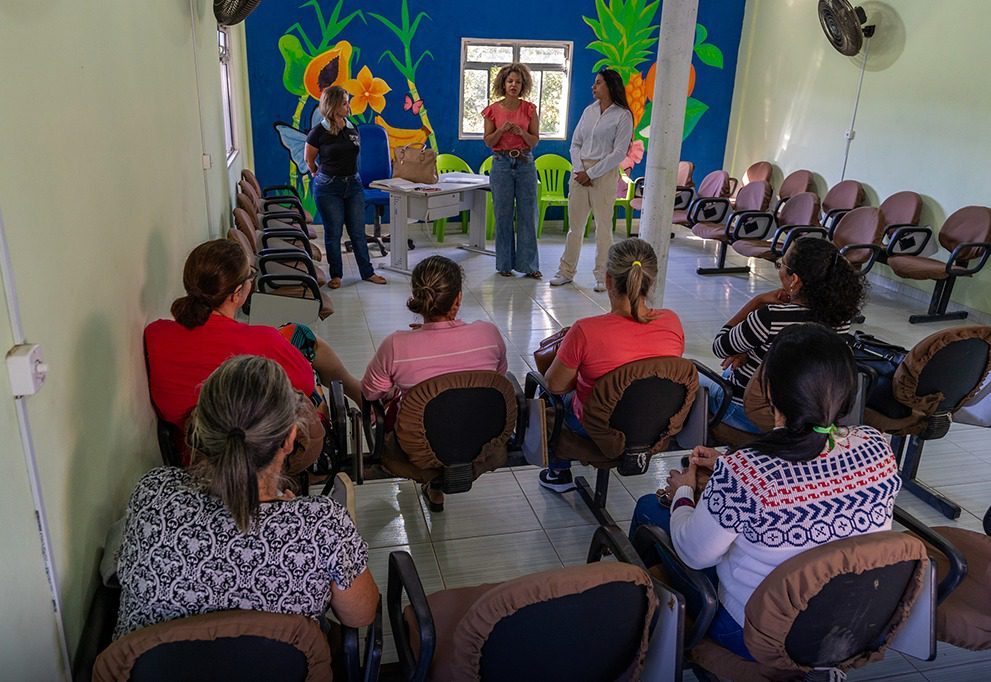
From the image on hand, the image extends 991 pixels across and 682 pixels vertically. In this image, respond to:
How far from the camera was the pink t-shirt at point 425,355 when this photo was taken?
8.25 feet

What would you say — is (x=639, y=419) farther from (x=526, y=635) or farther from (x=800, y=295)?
(x=526, y=635)

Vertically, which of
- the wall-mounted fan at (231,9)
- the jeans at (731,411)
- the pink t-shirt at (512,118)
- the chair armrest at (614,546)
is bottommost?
the jeans at (731,411)

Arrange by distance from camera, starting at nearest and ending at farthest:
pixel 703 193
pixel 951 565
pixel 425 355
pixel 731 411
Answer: pixel 951 565 < pixel 425 355 < pixel 731 411 < pixel 703 193

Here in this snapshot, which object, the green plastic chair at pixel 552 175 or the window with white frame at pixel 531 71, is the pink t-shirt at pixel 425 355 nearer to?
the green plastic chair at pixel 552 175

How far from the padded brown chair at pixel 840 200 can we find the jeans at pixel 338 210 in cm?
386

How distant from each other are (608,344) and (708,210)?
498 centimetres

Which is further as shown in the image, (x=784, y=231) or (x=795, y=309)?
(x=784, y=231)

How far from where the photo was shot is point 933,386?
2838 mm

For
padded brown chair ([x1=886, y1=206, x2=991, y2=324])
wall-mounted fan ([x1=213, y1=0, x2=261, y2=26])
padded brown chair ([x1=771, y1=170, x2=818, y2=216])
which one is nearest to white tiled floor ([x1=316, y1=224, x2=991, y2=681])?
padded brown chair ([x1=886, y1=206, x2=991, y2=324])

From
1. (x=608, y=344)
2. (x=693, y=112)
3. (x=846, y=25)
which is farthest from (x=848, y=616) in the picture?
(x=693, y=112)

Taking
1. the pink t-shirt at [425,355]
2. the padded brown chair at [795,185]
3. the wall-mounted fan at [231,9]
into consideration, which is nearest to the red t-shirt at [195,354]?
the pink t-shirt at [425,355]

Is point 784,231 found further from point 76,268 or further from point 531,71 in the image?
point 76,268

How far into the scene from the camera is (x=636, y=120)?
27.4 feet

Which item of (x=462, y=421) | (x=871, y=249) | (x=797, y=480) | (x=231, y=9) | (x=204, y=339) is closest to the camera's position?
(x=797, y=480)
